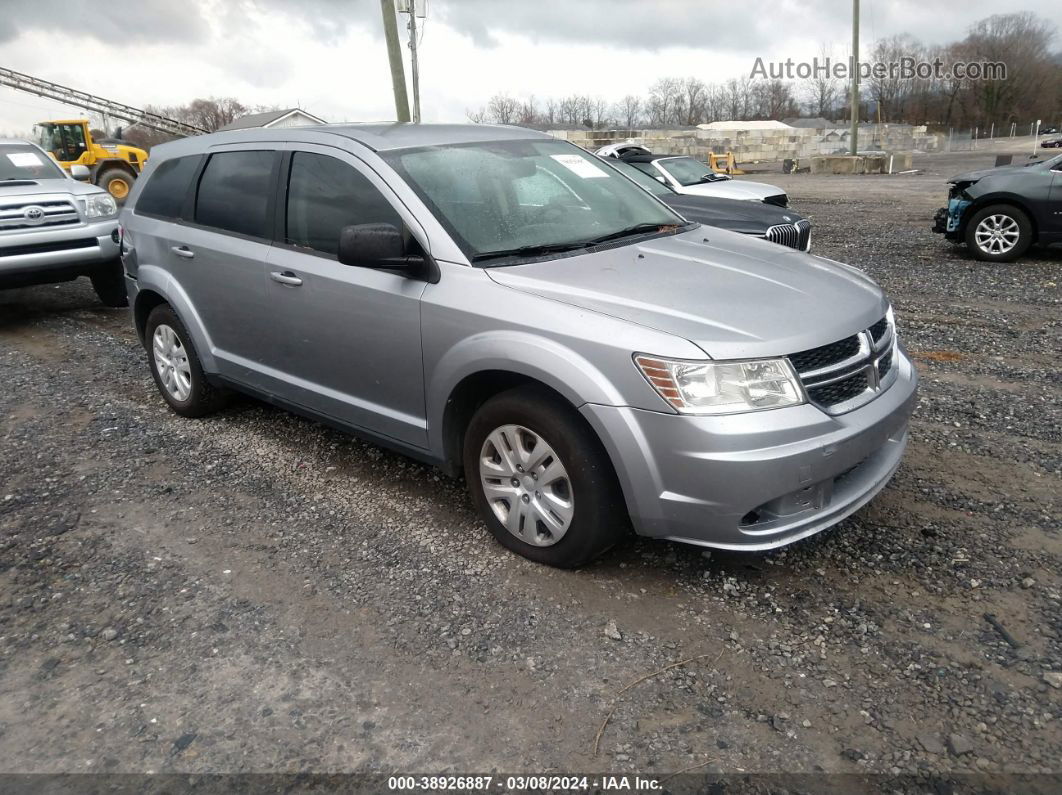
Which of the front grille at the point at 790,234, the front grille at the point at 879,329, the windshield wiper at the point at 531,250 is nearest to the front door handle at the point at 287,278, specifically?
the windshield wiper at the point at 531,250

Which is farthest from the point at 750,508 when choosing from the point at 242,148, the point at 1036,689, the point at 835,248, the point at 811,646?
the point at 835,248

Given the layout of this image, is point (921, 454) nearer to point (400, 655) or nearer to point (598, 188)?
point (598, 188)

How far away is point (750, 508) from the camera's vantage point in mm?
2836

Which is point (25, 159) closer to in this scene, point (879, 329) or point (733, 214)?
point (733, 214)

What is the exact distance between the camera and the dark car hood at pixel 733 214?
8.19m

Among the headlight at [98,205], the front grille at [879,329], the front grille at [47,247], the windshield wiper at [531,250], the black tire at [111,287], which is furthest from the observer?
the black tire at [111,287]

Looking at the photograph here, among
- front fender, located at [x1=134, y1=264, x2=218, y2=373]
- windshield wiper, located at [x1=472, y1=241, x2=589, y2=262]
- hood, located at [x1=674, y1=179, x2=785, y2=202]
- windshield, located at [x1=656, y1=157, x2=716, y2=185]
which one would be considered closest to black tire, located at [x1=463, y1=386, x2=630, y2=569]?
windshield wiper, located at [x1=472, y1=241, x2=589, y2=262]

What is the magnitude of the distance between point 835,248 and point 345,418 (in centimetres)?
942

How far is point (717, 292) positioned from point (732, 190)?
975 cm

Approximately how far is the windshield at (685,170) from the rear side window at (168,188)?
9.13 m

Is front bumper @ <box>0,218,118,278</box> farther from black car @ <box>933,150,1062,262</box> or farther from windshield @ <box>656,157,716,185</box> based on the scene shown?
black car @ <box>933,150,1062,262</box>

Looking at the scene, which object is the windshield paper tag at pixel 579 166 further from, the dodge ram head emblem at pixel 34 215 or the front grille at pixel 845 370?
the dodge ram head emblem at pixel 34 215

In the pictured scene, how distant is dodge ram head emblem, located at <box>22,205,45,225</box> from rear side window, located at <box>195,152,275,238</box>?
4.42 meters

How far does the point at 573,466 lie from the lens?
3.04 m
